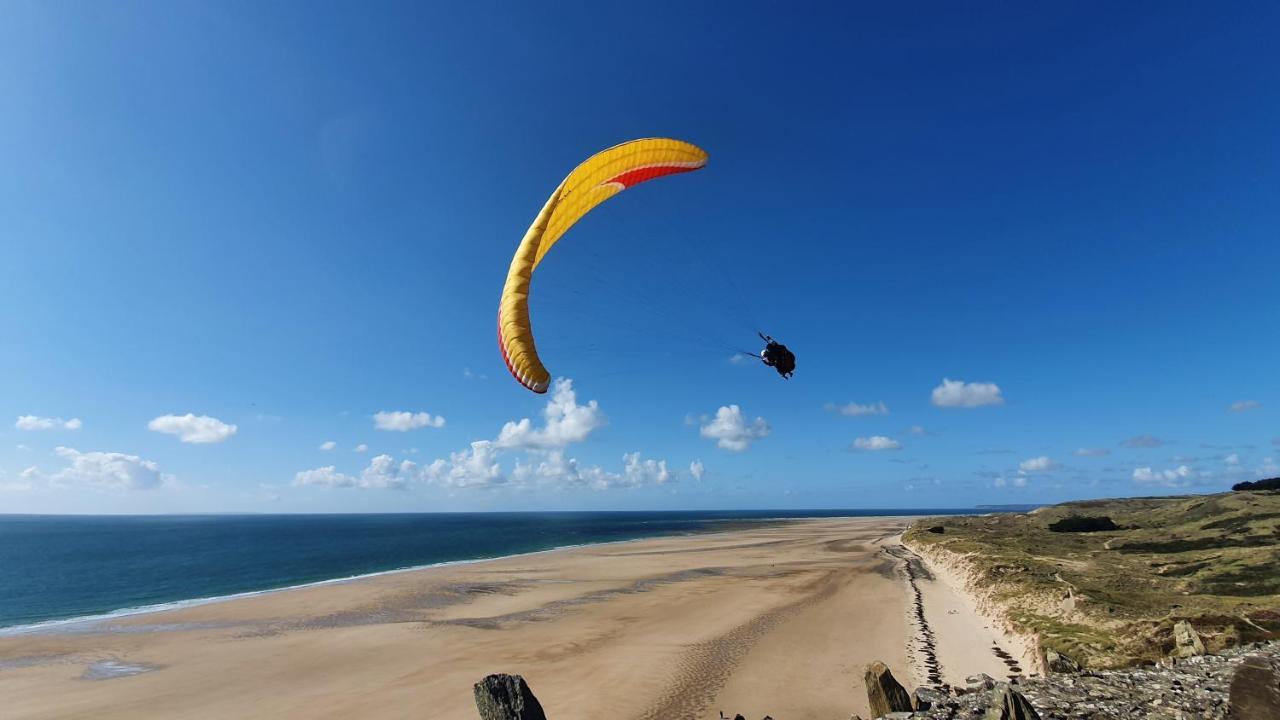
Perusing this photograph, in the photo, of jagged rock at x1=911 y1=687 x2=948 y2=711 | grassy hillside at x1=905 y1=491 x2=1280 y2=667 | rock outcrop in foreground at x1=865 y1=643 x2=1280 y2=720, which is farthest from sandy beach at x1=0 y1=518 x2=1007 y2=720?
rock outcrop in foreground at x1=865 y1=643 x2=1280 y2=720

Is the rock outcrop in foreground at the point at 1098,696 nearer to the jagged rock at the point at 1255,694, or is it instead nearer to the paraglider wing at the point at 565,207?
the jagged rock at the point at 1255,694

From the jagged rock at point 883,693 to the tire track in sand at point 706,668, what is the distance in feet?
14.8

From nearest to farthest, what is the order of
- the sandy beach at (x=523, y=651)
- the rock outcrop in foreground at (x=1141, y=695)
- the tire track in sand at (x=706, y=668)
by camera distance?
the rock outcrop in foreground at (x=1141, y=695), the tire track in sand at (x=706, y=668), the sandy beach at (x=523, y=651)

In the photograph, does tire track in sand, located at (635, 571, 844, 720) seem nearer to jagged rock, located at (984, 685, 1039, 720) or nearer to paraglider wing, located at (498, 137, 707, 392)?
jagged rock, located at (984, 685, 1039, 720)

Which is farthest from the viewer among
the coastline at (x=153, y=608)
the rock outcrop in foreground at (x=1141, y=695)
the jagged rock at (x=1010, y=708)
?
the coastline at (x=153, y=608)

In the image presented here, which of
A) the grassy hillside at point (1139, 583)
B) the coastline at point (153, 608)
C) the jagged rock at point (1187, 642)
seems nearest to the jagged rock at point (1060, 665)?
the grassy hillside at point (1139, 583)

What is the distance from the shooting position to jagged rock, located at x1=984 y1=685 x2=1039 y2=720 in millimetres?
7906

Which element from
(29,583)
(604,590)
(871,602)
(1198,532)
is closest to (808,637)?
(871,602)

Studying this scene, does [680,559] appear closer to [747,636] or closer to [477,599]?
[477,599]

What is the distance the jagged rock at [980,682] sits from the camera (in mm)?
10578

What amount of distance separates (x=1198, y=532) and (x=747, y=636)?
97.4 ft

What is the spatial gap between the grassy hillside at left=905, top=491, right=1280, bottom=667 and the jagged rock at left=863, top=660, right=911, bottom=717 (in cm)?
593

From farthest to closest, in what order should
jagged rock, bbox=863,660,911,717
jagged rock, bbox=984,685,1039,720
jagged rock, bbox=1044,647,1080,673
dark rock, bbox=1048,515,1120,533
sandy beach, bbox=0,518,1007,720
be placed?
dark rock, bbox=1048,515,1120,533 → sandy beach, bbox=0,518,1007,720 → jagged rock, bbox=1044,647,1080,673 → jagged rock, bbox=863,660,911,717 → jagged rock, bbox=984,685,1039,720

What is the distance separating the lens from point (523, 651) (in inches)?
750
